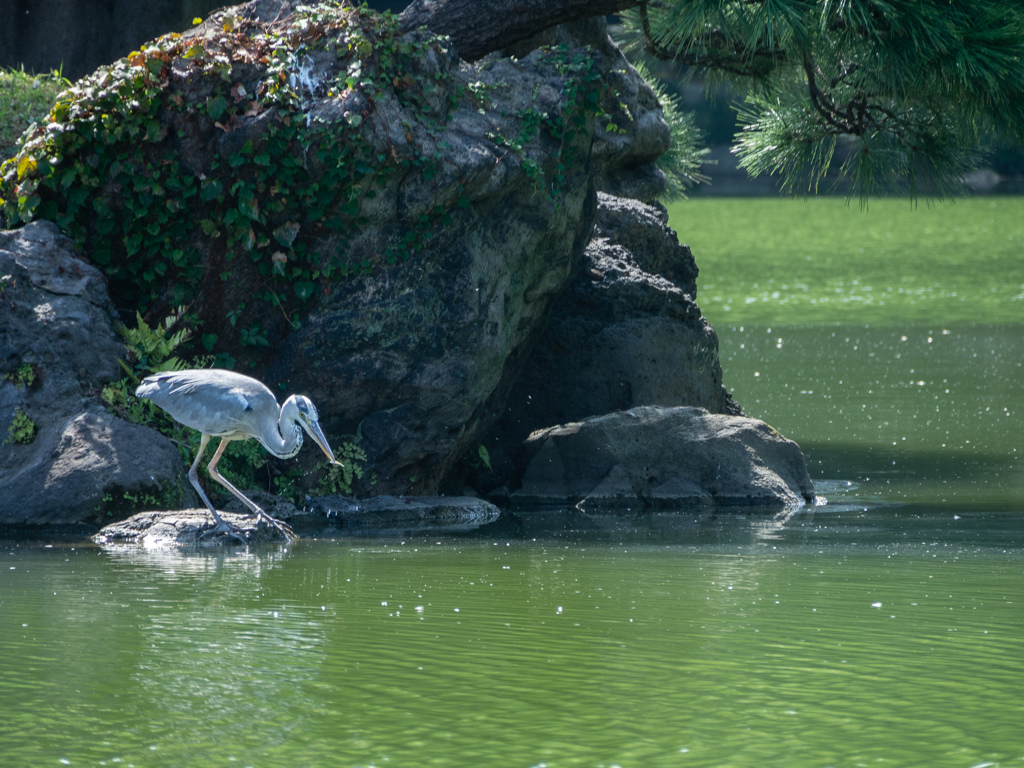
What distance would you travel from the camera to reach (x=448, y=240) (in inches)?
368

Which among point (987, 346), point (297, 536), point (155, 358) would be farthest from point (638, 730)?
point (987, 346)

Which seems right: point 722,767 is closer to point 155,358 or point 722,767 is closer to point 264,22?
point 155,358

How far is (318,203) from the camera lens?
9.03 m

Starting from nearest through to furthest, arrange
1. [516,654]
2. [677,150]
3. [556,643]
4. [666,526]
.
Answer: [516,654], [556,643], [666,526], [677,150]

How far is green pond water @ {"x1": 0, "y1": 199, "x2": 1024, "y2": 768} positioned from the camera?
167 inches

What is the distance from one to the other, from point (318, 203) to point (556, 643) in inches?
175

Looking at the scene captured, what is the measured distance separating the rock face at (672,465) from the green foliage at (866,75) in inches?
92.9

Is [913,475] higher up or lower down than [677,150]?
lower down

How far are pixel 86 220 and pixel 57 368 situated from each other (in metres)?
1.19

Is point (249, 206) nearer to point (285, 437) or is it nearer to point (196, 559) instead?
point (285, 437)

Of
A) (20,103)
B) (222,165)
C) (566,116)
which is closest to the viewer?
(222,165)

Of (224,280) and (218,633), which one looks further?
(224,280)

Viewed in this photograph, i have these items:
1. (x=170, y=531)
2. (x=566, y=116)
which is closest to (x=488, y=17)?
(x=566, y=116)

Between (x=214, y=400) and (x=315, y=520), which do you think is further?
(x=315, y=520)
